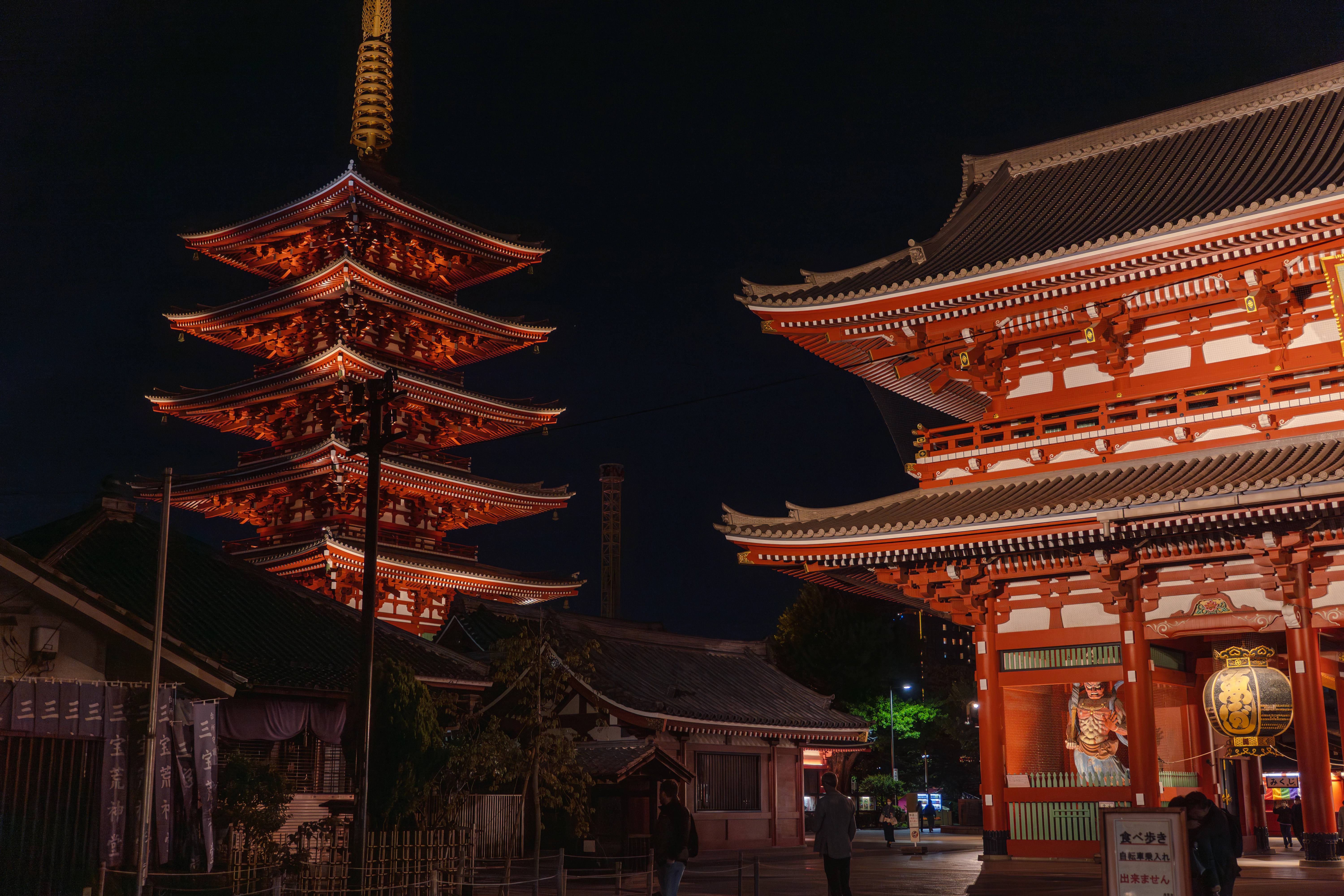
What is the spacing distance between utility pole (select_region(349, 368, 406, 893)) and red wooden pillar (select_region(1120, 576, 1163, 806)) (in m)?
11.3

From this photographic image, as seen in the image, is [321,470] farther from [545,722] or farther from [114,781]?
[114,781]

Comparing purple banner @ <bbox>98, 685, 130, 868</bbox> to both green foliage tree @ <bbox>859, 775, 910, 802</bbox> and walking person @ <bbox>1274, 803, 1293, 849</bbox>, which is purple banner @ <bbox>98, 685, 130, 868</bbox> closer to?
walking person @ <bbox>1274, 803, 1293, 849</bbox>

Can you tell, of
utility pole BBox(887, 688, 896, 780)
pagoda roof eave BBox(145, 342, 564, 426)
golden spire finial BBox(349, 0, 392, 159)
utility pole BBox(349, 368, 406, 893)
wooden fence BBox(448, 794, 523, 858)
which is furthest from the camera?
utility pole BBox(887, 688, 896, 780)

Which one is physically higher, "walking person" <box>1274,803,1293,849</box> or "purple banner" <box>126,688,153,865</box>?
"purple banner" <box>126,688,153,865</box>

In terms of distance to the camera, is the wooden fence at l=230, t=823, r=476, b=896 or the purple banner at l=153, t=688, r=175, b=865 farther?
the purple banner at l=153, t=688, r=175, b=865

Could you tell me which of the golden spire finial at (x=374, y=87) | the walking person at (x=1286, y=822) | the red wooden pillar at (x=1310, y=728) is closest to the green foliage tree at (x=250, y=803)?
the red wooden pillar at (x=1310, y=728)

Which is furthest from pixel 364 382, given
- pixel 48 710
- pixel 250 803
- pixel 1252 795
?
pixel 1252 795

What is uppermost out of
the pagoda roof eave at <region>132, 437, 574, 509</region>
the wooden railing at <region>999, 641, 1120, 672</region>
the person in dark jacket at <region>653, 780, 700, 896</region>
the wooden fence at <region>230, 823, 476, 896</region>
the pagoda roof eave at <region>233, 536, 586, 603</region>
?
the pagoda roof eave at <region>132, 437, 574, 509</region>

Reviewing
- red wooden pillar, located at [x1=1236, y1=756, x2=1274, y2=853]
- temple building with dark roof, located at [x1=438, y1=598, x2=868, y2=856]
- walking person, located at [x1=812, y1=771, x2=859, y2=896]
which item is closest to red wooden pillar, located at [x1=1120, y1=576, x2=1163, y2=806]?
red wooden pillar, located at [x1=1236, y1=756, x2=1274, y2=853]

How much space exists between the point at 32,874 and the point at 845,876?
1015cm

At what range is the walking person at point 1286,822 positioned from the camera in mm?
27391

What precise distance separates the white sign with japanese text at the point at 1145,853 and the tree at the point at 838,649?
52340 millimetres

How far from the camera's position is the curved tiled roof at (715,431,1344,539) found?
58.7 feet

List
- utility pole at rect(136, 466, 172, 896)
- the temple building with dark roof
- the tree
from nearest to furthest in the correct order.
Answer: utility pole at rect(136, 466, 172, 896), the temple building with dark roof, the tree
